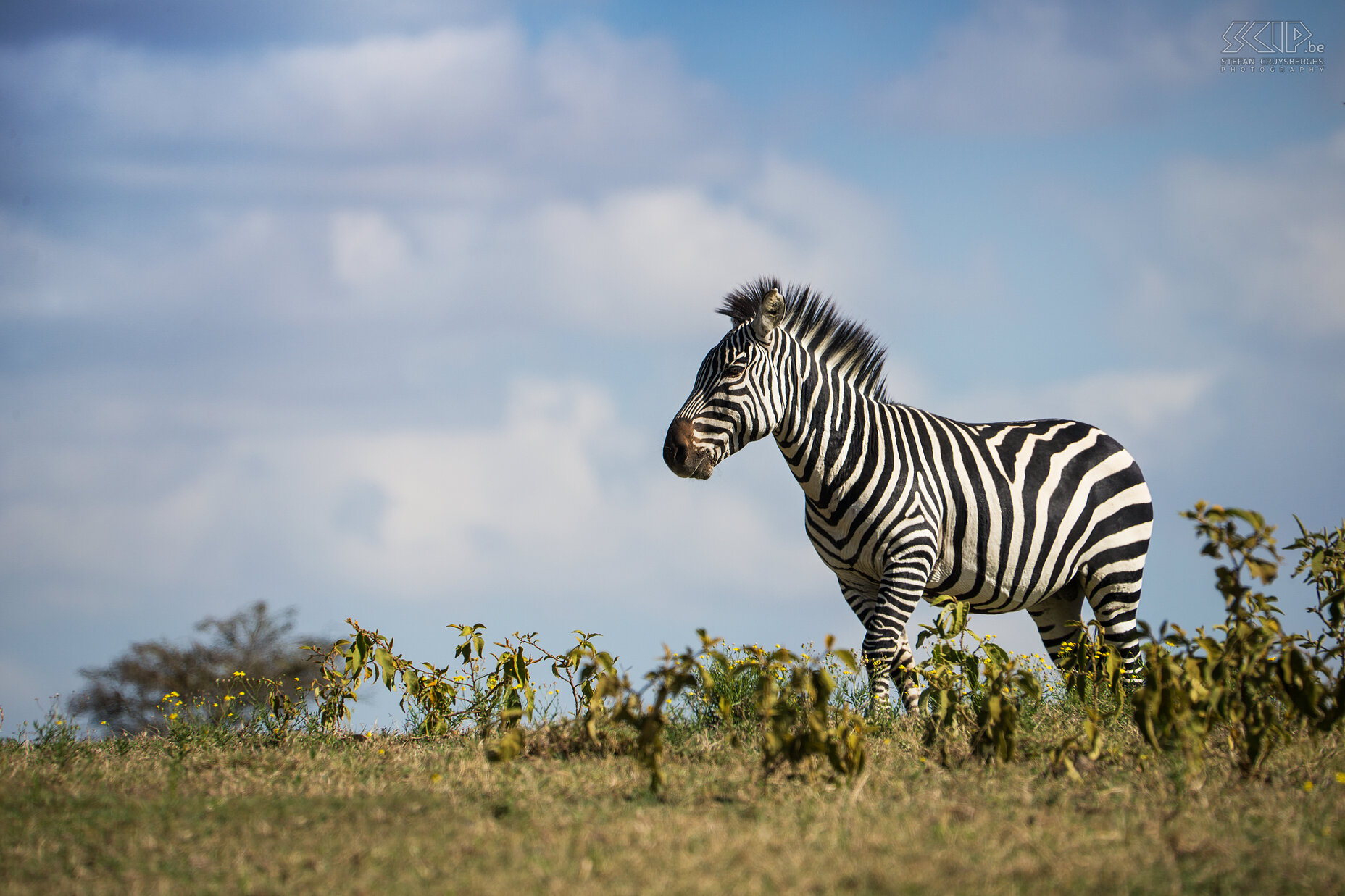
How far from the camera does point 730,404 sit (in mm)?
6691

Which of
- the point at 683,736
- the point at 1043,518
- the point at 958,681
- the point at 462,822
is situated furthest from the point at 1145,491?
the point at 462,822

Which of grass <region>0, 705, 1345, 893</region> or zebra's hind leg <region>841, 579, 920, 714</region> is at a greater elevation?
zebra's hind leg <region>841, 579, 920, 714</region>

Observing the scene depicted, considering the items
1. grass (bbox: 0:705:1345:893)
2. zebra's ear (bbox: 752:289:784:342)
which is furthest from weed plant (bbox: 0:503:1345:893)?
zebra's ear (bbox: 752:289:784:342)

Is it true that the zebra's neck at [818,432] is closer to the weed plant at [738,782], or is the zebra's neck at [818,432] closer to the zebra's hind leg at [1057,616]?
the weed plant at [738,782]

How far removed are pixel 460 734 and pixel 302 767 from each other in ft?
3.94

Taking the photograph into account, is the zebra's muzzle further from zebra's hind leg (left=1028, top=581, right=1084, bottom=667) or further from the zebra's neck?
zebra's hind leg (left=1028, top=581, right=1084, bottom=667)

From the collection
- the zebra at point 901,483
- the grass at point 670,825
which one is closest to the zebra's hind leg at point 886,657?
the zebra at point 901,483

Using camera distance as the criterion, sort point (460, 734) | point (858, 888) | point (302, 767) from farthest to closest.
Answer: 1. point (460, 734)
2. point (302, 767)
3. point (858, 888)

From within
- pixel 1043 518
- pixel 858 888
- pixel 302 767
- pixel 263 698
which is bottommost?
pixel 858 888

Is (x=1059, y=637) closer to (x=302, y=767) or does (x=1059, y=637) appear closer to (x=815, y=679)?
(x=815, y=679)

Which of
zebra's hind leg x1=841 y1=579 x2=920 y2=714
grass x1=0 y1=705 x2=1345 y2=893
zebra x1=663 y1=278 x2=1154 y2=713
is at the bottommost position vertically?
grass x1=0 y1=705 x2=1345 y2=893

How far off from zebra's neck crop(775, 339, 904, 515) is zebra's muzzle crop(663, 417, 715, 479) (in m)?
0.59

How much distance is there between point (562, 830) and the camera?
164 inches

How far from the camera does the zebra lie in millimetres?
6699
